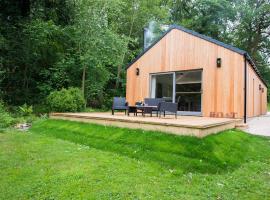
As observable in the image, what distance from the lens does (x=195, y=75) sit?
9.98m

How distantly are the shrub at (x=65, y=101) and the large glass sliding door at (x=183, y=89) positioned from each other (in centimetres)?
383

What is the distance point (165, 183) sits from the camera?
374 centimetres

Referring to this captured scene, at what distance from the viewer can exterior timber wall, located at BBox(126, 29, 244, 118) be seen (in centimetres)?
866

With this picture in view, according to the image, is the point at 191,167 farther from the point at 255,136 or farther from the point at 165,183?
the point at 255,136

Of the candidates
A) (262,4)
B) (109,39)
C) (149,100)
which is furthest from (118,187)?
(262,4)

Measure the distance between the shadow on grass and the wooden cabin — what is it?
7.07 ft

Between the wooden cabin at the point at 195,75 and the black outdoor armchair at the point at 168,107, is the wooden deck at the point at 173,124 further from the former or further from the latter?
the wooden cabin at the point at 195,75

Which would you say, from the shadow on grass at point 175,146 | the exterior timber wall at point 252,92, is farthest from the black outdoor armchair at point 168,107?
the exterior timber wall at point 252,92

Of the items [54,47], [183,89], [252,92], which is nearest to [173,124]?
[183,89]

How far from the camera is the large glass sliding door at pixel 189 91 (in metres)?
9.85

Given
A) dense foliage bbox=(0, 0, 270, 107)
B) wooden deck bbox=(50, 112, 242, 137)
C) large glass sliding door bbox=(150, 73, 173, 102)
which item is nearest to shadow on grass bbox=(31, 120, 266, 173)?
wooden deck bbox=(50, 112, 242, 137)

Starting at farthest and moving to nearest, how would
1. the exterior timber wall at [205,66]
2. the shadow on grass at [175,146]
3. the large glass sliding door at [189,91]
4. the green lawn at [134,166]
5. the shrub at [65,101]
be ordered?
the shrub at [65,101]
the large glass sliding door at [189,91]
the exterior timber wall at [205,66]
the shadow on grass at [175,146]
the green lawn at [134,166]

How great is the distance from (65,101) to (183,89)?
518 centimetres

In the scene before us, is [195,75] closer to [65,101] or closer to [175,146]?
[175,146]
